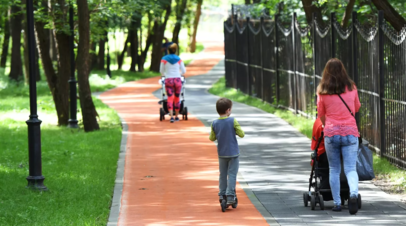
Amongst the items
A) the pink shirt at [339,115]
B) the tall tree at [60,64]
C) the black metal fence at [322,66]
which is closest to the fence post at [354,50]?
the black metal fence at [322,66]

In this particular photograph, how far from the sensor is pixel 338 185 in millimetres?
7777

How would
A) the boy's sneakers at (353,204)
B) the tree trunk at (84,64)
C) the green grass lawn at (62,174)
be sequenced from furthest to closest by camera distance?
1. the tree trunk at (84,64)
2. the green grass lawn at (62,174)
3. the boy's sneakers at (353,204)

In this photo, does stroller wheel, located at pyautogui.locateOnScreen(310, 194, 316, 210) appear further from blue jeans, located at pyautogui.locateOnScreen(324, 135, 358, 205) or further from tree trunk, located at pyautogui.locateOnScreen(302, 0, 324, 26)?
tree trunk, located at pyautogui.locateOnScreen(302, 0, 324, 26)

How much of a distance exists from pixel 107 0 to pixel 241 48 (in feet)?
29.7

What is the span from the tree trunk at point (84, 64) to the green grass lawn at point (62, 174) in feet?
1.17

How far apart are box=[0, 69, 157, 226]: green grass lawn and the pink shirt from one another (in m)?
2.66

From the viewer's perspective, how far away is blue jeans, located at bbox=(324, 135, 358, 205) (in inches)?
303

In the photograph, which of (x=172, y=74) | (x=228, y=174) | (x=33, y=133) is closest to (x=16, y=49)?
(x=172, y=74)

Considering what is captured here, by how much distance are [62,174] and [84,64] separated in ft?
17.5

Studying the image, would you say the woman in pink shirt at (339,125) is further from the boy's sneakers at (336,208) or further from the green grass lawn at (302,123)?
the green grass lawn at (302,123)

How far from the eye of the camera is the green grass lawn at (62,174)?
819 cm

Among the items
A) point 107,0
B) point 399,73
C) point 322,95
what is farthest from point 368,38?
point 107,0

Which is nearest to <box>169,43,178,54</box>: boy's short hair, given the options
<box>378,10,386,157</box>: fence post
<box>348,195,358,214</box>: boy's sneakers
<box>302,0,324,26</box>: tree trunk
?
<box>302,0,324,26</box>: tree trunk

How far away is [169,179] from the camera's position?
1055 cm
